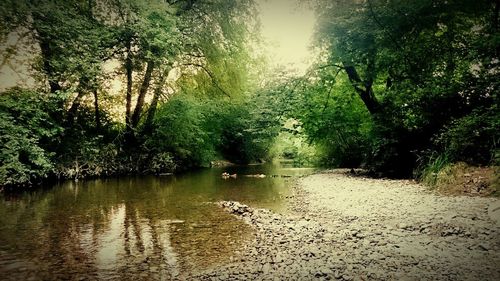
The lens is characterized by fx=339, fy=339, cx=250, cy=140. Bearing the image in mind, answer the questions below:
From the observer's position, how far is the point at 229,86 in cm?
2497

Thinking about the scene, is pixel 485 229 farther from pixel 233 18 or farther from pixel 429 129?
pixel 233 18

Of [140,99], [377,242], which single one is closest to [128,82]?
[140,99]

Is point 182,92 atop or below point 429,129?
atop

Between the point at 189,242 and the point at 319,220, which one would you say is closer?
the point at 189,242

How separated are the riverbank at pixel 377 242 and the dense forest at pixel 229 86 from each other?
3498 mm

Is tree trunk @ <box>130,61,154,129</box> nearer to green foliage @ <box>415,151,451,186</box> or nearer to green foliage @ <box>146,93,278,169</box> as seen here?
green foliage @ <box>146,93,278,169</box>

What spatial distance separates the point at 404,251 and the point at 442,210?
268 cm

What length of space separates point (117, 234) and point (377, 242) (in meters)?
5.28

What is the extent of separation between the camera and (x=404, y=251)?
16.6 ft

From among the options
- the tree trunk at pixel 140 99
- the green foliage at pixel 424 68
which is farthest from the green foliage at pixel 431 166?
the tree trunk at pixel 140 99

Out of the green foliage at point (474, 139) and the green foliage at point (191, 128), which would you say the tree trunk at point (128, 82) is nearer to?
the green foliage at point (191, 128)

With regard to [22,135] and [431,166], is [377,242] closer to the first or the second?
[431,166]

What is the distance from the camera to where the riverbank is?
176 inches

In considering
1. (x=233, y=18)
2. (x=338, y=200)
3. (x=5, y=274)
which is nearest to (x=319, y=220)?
(x=338, y=200)
